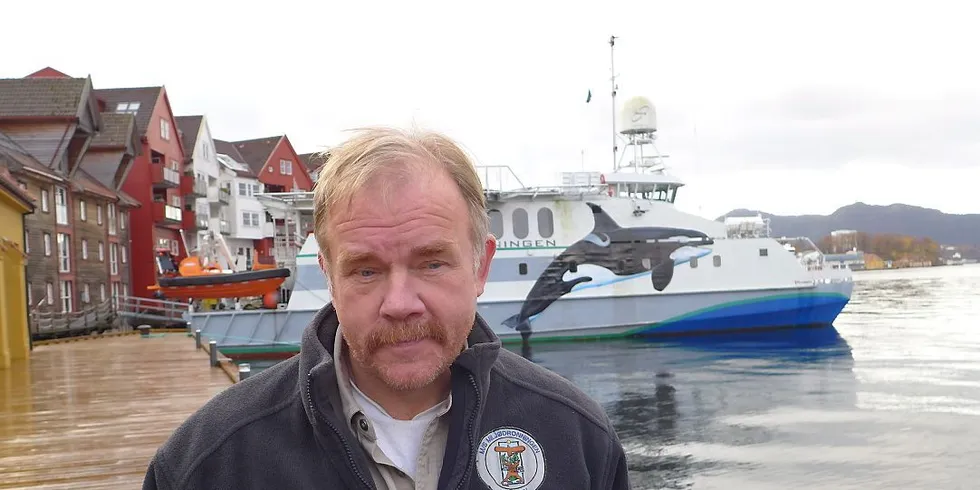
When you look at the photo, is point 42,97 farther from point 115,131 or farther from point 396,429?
point 396,429

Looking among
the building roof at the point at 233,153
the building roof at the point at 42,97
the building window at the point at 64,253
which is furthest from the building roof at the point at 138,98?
the building roof at the point at 233,153

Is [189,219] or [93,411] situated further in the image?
[189,219]

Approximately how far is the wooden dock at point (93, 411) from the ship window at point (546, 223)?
9.53m

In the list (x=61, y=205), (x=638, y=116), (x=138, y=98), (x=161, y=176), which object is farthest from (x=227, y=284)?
(x=138, y=98)

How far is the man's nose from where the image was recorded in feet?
4.87

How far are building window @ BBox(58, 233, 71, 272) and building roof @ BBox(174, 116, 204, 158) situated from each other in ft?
42.9

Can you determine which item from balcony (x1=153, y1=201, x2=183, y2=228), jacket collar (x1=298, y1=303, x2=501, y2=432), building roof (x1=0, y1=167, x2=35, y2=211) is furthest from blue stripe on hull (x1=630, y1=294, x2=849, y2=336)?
balcony (x1=153, y1=201, x2=183, y2=228)

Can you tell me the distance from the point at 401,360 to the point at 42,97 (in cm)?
2711

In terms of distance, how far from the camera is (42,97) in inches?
959

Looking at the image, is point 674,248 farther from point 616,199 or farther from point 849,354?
point 849,354

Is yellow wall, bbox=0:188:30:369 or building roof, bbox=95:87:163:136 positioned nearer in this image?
yellow wall, bbox=0:188:30:369

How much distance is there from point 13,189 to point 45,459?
859 cm

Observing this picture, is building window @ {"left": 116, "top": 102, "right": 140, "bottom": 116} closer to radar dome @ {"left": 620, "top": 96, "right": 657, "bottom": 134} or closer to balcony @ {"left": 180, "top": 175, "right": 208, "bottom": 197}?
balcony @ {"left": 180, "top": 175, "right": 208, "bottom": 197}

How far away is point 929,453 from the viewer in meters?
7.95
